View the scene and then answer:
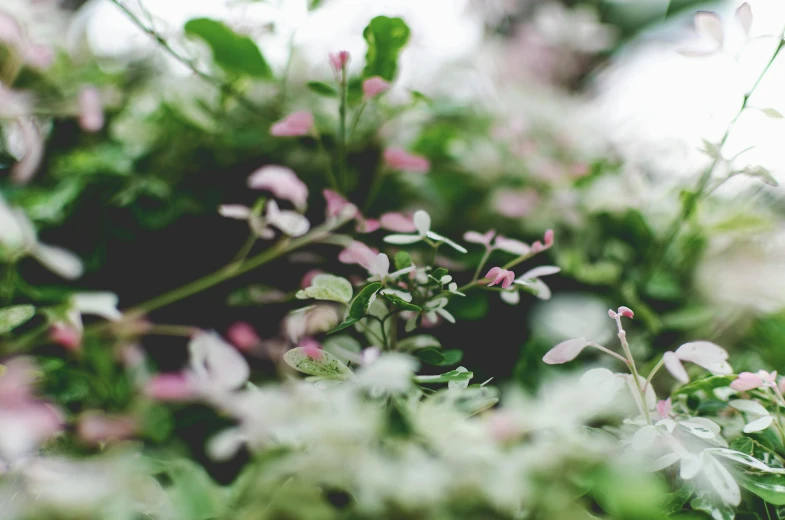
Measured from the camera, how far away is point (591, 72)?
2070mm

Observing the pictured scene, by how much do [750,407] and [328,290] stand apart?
1.35 ft

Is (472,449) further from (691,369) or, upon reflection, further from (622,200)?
(622,200)

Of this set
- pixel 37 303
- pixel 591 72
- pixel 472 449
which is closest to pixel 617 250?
pixel 472 449

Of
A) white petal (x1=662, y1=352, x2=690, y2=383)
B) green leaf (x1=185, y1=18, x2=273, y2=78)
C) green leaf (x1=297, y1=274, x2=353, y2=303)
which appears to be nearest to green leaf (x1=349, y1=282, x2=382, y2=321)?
green leaf (x1=297, y1=274, x2=353, y2=303)

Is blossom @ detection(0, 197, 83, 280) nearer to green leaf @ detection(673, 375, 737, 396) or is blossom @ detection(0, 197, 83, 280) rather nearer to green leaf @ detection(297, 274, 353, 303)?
green leaf @ detection(297, 274, 353, 303)

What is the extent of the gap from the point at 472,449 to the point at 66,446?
16.9 inches

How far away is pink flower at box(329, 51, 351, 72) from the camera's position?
53 centimetres

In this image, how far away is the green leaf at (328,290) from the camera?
413mm

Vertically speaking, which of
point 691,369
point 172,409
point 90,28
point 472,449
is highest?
point 90,28

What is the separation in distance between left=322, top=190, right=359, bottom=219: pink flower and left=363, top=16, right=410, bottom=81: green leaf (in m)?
0.16

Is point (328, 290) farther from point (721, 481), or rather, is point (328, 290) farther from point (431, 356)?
point (721, 481)

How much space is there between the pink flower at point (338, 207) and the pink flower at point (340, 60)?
147mm

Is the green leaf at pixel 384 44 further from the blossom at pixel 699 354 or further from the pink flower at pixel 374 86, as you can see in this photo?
the blossom at pixel 699 354

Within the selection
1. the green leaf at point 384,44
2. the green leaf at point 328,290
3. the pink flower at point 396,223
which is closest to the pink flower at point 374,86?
the green leaf at point 384,44
